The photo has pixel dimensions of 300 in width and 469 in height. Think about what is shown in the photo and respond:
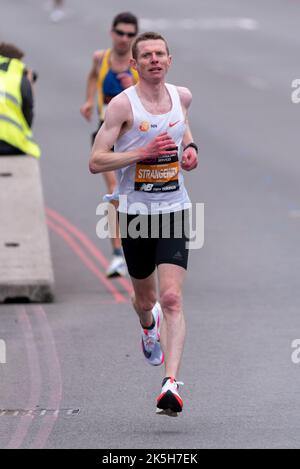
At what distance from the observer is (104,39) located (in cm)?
3744

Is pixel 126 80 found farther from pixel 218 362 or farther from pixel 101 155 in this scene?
pixel 101 155

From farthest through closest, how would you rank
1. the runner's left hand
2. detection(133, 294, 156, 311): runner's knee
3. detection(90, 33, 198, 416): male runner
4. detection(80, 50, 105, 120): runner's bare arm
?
detection(80, 50, 105, 120): runner's bare arm < detection(133, 294, 156, 311): runner's knee < the runner's left hand < detection(90, 33, 198, 416): male runner

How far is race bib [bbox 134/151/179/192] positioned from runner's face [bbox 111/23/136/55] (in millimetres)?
5578

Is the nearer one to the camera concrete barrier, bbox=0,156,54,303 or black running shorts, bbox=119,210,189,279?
black running shorts, bbox=119,210,189,279

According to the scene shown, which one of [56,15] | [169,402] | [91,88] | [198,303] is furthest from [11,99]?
[56,15]

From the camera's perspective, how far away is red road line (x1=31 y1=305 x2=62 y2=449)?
8.45m

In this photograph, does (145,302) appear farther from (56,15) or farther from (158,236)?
(56,15)

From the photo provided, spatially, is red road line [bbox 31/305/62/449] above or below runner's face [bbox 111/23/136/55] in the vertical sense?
below

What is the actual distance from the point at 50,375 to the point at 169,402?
2044mm

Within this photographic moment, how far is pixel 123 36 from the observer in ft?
48.1

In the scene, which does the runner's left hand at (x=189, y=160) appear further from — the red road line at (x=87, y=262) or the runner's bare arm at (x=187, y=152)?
the red road line at (x=87, y=262)

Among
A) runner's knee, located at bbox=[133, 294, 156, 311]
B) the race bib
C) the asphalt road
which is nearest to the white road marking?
the asphalt road

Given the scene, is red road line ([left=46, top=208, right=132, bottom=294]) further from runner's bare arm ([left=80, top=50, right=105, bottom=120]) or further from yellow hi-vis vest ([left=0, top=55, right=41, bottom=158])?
yellow hi-vis vest ([left=0, top=55, right=41, bottom=158])

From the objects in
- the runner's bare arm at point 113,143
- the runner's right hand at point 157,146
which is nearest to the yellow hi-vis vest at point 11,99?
the runner's bare arm at point 113,143
